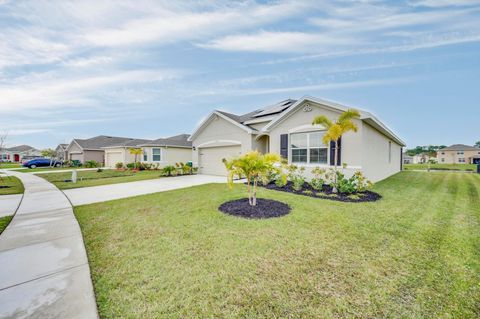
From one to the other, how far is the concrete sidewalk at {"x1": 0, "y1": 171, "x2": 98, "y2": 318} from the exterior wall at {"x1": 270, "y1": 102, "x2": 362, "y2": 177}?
9.90 meters

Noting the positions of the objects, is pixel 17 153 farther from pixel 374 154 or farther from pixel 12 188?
pixel 374 154

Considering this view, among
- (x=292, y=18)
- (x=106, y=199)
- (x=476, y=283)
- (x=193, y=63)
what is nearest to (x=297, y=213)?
(x=476, y=283)

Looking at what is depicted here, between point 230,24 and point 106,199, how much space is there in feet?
33.5

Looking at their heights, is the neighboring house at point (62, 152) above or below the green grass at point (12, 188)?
above

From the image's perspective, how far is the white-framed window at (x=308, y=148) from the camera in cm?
1018

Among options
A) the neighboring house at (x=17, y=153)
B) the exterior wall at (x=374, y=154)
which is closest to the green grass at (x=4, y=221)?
the exterior wall at (x=374, y=154)

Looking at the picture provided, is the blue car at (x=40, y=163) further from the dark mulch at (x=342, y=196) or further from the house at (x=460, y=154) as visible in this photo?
the house at (x=460, y=154)

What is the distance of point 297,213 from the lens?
222 inches

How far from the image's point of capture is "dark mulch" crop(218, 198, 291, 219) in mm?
5520

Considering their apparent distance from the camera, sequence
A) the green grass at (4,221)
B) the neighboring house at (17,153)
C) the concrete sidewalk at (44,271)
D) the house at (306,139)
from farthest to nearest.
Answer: the neighboring house at (17,153)
the house at (306,139)
the green grass at (4,221)
the concrete sidewalk at (44,271)

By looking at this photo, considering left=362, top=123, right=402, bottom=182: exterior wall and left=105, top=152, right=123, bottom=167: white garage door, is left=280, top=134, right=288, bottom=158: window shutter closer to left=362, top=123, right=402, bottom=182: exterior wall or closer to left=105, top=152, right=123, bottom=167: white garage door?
left=362, top=123, right=402, bottom=182: exterior wall

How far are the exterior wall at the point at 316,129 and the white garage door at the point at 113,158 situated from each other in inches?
944

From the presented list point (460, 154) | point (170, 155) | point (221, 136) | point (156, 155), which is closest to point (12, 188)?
point (221, 136)

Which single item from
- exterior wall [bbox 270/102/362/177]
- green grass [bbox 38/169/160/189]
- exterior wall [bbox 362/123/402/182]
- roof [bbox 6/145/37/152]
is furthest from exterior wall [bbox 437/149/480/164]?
roof [bbox 6/145/37/152]
